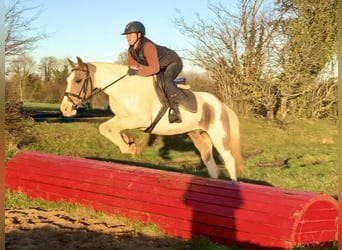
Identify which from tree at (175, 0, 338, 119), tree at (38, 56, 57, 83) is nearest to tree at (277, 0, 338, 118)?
tree at (175, 0, 338, 119)

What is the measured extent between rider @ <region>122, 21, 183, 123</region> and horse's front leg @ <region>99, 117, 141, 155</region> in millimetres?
700

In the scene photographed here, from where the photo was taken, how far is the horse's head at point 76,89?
670 cm

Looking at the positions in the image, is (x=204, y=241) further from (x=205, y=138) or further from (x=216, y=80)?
(x=216, y=80)

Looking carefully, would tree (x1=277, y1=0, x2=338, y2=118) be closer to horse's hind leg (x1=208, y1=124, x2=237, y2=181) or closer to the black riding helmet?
horse's hind leg (x1=208, y1=124, x2=237, y2=181)

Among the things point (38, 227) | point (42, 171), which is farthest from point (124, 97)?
point (38, 227)

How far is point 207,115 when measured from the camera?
293 inches

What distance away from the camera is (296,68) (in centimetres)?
2134

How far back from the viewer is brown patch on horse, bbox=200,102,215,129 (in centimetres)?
740

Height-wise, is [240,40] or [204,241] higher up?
[240,40]

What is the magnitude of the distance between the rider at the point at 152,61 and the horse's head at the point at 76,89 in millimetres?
610

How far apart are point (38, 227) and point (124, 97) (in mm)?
2578

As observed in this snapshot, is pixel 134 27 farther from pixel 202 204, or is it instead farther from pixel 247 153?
pixel 247 153

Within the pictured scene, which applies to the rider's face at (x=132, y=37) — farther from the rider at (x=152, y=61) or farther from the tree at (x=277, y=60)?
the tree at (x=277, y=60)

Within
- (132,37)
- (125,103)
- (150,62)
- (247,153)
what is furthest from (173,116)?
(247,153)
